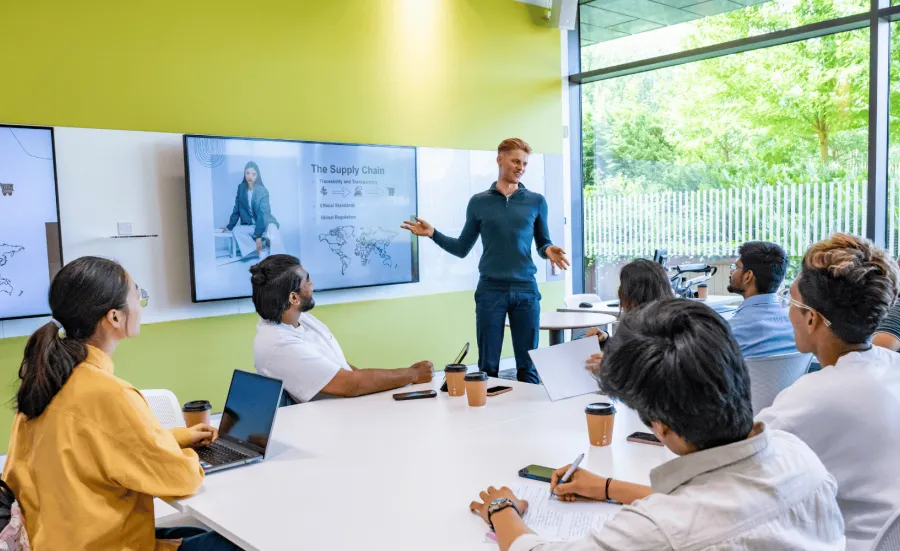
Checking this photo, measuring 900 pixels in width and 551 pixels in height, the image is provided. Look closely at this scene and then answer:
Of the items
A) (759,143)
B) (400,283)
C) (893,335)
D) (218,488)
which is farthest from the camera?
(759,143)

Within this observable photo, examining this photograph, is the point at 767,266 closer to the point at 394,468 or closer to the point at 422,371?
the point at 422,371

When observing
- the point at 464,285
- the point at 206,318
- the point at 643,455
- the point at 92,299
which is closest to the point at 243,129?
the point at 206,318

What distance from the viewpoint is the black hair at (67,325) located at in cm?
166

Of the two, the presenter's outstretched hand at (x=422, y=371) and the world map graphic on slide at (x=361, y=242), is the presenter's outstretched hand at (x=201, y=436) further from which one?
the world map graphic on slide at (x=361, y=242)

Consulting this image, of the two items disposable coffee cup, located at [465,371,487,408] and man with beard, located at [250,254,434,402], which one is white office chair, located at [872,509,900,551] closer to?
disposable coffee cup, located at [465,371,487,408]

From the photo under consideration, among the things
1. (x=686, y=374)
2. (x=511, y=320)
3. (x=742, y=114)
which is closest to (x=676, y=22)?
(x=742, y=114)

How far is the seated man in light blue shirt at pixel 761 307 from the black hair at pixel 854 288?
901mm

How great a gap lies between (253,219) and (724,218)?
396 cm

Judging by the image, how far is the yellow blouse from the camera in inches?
63.7

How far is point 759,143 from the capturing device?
6199 millimetres

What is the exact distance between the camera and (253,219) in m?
4.88

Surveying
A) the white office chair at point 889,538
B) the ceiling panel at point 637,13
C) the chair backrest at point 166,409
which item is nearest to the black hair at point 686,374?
the white office chair at point 889,538

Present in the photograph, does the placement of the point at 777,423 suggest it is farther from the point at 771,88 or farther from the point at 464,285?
the point at 771,88

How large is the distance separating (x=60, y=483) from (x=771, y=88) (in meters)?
6.05
